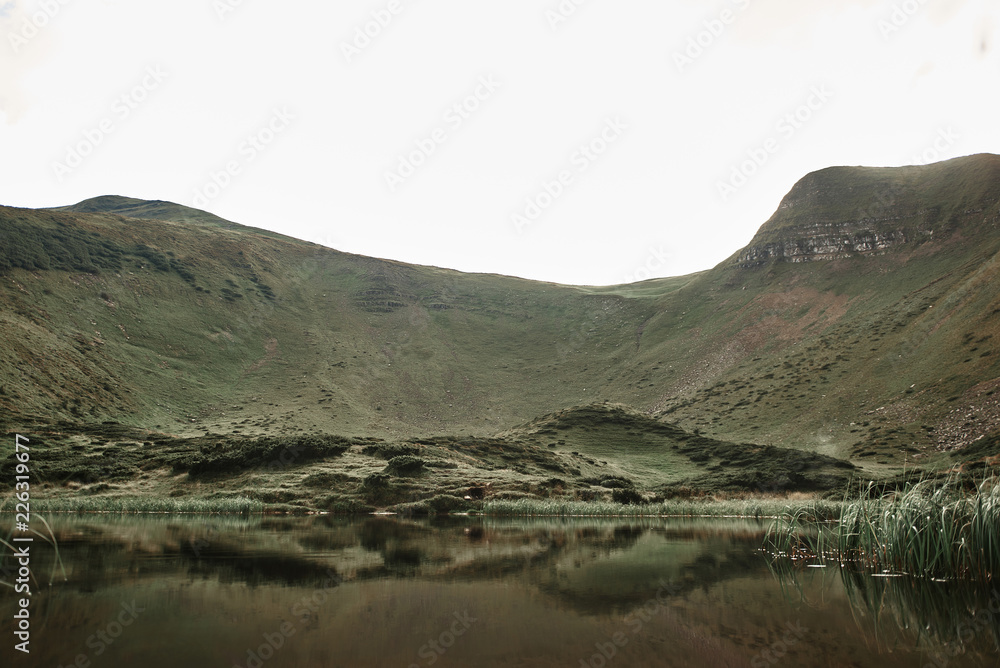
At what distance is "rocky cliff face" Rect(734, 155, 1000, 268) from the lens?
10238cm

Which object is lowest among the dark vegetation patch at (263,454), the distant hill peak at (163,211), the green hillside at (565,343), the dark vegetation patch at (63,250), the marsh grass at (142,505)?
the marsh grass at (142,505)

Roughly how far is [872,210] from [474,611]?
128 m

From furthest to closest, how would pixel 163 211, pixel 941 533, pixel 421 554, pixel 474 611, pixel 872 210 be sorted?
1. pixel 163 211
2. pixel 872 210
3. pixel 421 554
4. pixel 941 533
5. pixel 474 611

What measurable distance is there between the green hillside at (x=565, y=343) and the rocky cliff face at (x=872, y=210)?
0.45 metres

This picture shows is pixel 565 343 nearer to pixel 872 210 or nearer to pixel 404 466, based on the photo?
pixel 872 210

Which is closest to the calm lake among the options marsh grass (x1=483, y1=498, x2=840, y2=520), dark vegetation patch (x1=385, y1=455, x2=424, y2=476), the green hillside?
marsh grass (x1=483, y1=498, x2=840, y2=520)

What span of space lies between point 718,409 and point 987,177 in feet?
225

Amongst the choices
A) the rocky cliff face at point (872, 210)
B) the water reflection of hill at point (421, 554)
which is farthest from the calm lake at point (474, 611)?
the rocky cliff face at point (872, 210)

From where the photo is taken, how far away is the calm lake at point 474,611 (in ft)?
24.5

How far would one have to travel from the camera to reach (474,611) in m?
9.98

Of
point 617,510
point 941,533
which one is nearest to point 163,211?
point 617,510

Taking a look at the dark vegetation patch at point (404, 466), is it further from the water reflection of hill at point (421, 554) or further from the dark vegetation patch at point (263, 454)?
the water reflection of hill at point (421, 554)

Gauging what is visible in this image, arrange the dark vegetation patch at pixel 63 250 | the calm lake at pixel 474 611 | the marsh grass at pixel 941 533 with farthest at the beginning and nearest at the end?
the dark vegetation patch at pixel 63 250 < the marsh grass at pixel 941 533 < the calm lake at pixel 474 611

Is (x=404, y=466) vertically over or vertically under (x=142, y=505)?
over
